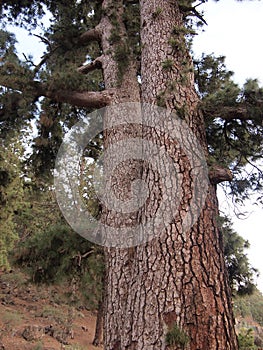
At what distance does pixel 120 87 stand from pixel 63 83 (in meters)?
0.69

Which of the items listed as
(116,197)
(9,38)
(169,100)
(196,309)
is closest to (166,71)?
(169,100)

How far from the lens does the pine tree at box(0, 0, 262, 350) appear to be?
6.31 feet

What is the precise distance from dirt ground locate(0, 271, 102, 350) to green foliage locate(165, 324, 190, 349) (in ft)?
22.5

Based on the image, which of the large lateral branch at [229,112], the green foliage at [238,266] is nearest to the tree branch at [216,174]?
the large lateral branch at [229,112]

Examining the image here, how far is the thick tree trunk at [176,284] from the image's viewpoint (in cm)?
185

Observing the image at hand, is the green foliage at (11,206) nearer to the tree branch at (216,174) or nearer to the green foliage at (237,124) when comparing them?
the green foliage at (237,124)

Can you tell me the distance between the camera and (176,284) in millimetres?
1992

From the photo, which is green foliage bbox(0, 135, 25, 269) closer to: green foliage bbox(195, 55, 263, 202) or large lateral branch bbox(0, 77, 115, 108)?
large lateral branch bbox(0, 77, 115, 108)

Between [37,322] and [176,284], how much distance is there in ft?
44.3

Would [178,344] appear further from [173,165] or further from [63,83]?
[63,83]

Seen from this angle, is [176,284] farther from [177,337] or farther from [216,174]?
[216,174]

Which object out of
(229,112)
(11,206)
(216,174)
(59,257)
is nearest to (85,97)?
(229,112)

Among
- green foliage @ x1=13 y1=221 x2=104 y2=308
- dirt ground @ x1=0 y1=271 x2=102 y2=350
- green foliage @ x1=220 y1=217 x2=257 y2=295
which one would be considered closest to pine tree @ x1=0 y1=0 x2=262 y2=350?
green foliage @ x1=13 y1=221 x2=104 y2=308

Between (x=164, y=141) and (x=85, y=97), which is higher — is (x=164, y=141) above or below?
below
